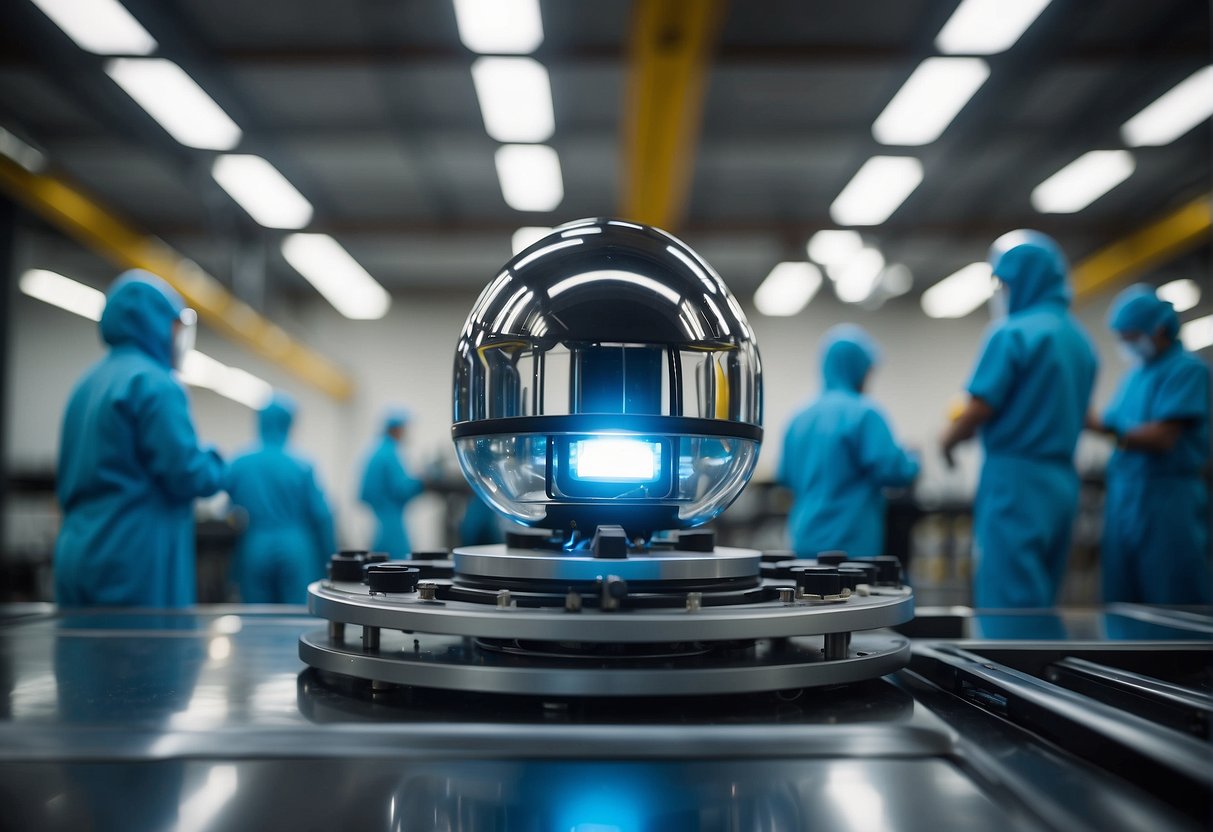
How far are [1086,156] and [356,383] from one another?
7.59 m

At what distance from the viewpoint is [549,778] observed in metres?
0.38

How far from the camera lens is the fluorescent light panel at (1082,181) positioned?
18.6 ft

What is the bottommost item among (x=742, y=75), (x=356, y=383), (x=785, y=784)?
(x=785, y=784)

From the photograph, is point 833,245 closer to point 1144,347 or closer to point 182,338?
point 1144,347

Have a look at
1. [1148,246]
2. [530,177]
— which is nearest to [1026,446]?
[530,177]

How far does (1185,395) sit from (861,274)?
15.2 feet

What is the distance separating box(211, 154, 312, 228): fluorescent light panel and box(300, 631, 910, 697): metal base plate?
546 centimetres

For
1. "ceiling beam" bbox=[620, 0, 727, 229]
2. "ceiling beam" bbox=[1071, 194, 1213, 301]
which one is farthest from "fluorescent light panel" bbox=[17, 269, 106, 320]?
"ceiling beam" bbox=[1071, 194, 1213, 301]

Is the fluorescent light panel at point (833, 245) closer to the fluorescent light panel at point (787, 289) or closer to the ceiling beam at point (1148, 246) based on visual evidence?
the fluorescent light panel at point (787, 289)

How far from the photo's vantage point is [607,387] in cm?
59

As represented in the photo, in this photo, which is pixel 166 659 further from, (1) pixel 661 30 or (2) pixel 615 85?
(2) pixel 615 85

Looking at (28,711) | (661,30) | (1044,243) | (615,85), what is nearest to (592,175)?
(615,85)

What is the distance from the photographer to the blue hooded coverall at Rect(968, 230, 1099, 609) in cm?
217

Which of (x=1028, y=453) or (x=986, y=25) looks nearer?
(x=1028, y=453)
